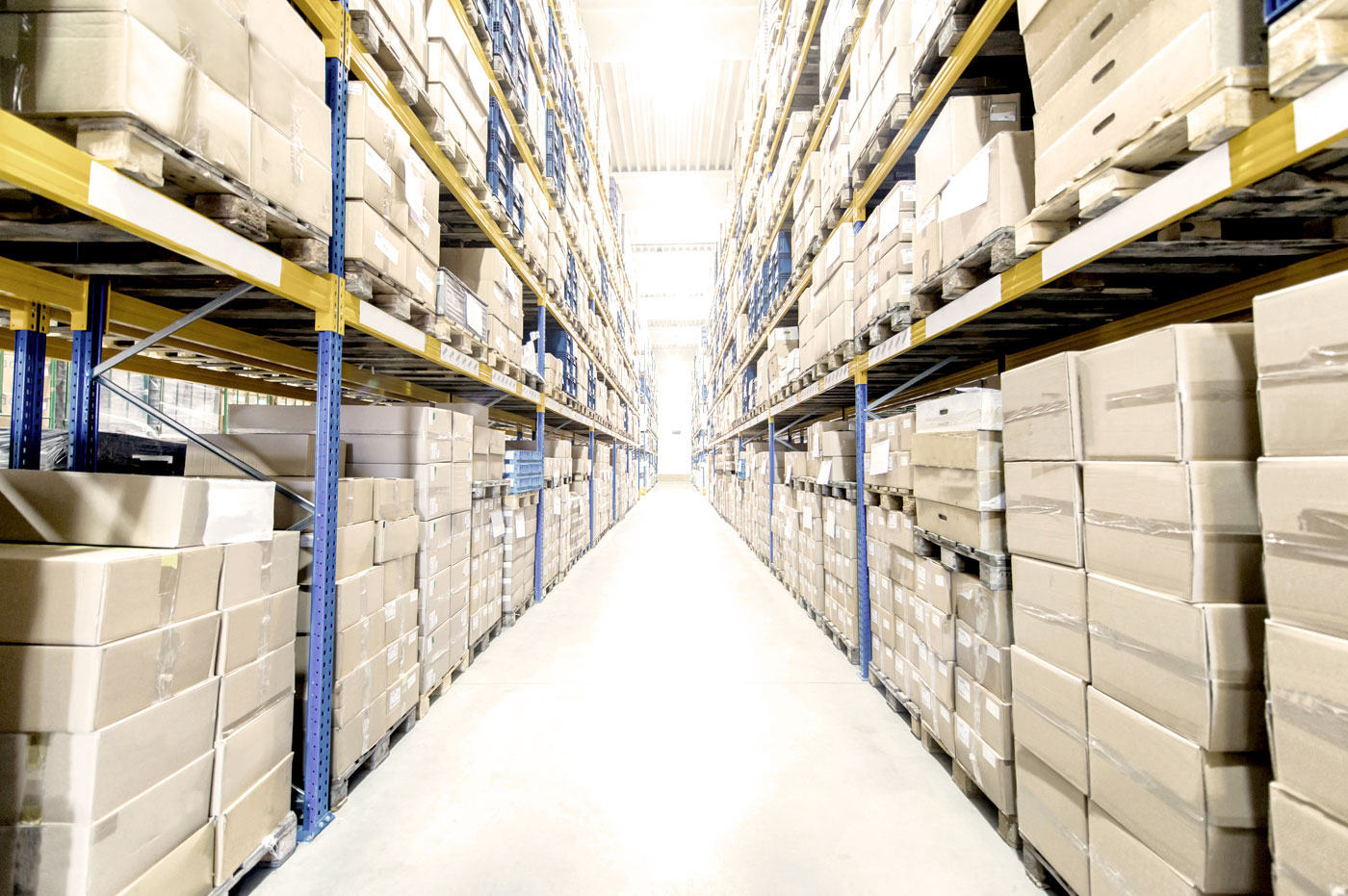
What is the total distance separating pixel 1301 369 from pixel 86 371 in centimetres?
353

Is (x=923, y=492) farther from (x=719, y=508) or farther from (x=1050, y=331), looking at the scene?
(x=719, y=508)

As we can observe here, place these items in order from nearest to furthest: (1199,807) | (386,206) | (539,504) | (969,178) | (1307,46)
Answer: (1307,46) < (1199,807) < (969,178) < (386,206) < (539,504)

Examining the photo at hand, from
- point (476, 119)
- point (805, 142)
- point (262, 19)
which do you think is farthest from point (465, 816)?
point (805, 142)

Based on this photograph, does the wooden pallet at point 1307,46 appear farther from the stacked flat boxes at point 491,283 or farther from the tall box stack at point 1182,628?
the stacked flat boxes at point 491,283

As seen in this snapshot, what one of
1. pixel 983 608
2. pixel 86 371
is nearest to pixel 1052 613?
pixel 983 608

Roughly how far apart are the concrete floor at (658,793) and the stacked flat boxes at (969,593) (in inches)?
10.5

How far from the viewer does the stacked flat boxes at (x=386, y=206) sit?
7.52 feet

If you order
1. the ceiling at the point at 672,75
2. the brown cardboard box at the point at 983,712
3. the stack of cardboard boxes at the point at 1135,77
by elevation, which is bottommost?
the brown cardboard box at the point at 983,712

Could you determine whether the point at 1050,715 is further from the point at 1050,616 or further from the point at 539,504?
the point at 539,504

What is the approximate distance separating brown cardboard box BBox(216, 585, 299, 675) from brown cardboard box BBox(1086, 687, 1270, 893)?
2520 millimetres

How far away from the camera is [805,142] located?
199 inches

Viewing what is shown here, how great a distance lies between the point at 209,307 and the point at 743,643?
3591mm

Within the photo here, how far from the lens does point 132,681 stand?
4.50 ft

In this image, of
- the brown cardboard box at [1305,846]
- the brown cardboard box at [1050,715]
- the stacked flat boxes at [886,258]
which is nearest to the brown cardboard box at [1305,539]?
the brown cardboard box at [1305,846]
